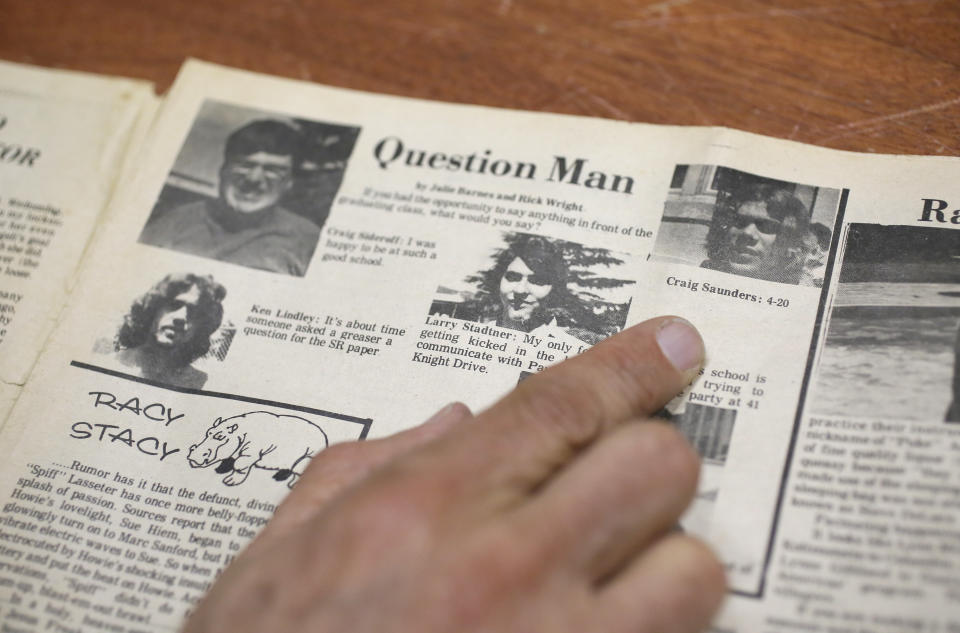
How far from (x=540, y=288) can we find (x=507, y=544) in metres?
0.24

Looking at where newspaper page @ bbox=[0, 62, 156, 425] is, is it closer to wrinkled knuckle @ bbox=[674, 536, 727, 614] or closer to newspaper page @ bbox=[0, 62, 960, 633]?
newspaper page @ bbox=[0, 62, 960, 633]

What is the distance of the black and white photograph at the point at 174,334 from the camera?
0.59m

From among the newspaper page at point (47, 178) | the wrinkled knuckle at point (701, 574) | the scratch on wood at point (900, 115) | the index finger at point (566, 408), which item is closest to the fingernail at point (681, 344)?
the index finger at point (566, 408)

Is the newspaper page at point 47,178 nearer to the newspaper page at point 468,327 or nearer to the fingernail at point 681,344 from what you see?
the newspaper page at point 468,327

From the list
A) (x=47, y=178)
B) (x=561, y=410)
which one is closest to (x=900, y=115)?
(x=561, y=410)

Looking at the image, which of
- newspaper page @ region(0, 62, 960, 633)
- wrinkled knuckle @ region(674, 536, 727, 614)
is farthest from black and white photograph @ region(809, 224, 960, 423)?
wrinkled knuckle @ region(674, 536, 727, 614)

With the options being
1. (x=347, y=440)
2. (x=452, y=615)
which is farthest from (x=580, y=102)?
(x=452, y=615)

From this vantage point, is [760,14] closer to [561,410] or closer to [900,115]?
[900,115]

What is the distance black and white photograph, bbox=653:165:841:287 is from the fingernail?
7 cm

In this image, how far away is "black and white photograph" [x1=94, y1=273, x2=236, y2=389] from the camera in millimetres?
591

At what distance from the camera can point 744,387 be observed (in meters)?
0.53

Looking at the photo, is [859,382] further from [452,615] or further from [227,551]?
[227,551]

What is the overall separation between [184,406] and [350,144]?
0.25m

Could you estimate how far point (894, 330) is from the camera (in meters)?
0.53
